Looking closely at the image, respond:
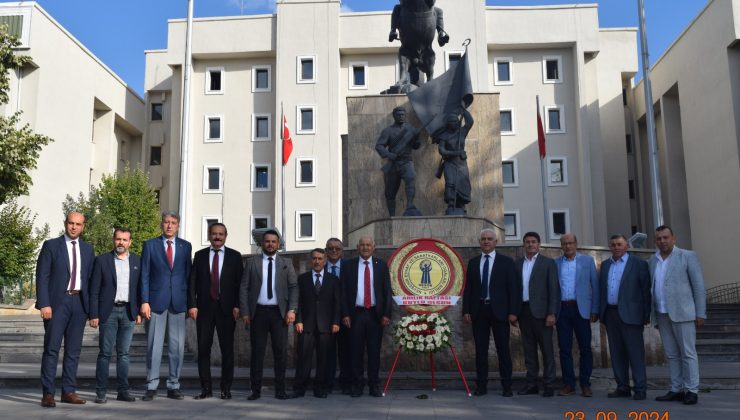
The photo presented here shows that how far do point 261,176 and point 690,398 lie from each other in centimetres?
3035

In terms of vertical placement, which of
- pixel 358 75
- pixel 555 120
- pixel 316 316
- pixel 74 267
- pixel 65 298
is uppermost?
pixel 358 75

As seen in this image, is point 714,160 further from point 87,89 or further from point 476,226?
point 87,89

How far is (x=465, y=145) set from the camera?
40.6 feet

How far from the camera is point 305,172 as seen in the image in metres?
34.0

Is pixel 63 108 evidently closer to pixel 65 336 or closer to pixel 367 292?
pixel 65 336

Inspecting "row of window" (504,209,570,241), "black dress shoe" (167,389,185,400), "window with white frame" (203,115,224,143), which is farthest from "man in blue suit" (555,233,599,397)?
"window with white frame" (203,115,224,143)

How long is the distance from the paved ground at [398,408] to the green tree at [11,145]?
1112 cm

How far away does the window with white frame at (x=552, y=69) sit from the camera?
1380 inches

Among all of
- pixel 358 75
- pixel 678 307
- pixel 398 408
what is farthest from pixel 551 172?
pixel 398 408

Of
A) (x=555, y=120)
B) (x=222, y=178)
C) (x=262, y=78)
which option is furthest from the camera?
(x=262, y=78)

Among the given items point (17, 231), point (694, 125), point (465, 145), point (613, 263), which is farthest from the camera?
point (694, 125)

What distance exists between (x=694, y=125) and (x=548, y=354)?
2584 cm

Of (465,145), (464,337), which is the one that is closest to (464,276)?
(464,337)

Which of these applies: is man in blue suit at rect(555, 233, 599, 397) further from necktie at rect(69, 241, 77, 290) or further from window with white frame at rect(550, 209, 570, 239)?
window with white frame at rect(550, 209, 570, 239)
